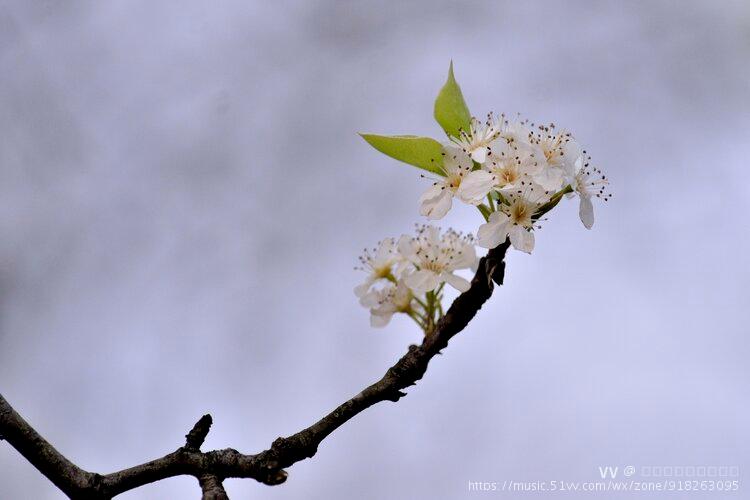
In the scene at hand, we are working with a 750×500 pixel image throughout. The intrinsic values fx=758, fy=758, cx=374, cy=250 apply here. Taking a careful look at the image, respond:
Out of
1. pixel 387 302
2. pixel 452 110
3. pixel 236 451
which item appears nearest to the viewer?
pixel 236 451

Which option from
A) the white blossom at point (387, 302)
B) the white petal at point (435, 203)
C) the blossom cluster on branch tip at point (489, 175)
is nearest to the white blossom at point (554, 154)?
the blossom cluster on branch tip at point (489, 175)

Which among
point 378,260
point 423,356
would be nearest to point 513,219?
point 423,356

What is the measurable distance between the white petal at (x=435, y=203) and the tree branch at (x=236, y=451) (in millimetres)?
78

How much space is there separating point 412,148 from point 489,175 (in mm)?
95

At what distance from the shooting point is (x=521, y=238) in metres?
0.77

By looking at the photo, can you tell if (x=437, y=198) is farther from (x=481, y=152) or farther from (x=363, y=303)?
(x=363, y=303)

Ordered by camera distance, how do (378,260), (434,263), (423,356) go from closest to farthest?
(423,356), (434,263), (378,260)

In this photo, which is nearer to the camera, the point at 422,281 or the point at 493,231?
the point at 493,231

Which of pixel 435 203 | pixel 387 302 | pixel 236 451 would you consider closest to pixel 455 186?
pixel 435 203

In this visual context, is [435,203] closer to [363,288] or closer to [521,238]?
[521,238]

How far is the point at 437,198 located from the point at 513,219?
0.32 feet

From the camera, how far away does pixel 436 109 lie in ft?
2.89

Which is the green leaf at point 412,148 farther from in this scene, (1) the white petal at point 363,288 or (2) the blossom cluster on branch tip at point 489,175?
(1) the white petal at point 363,288

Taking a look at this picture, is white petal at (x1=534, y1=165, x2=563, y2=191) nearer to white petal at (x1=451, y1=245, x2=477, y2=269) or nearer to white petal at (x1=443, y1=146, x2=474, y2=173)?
white petal at (x1=443, y1=146, x2=474, y2=173)
